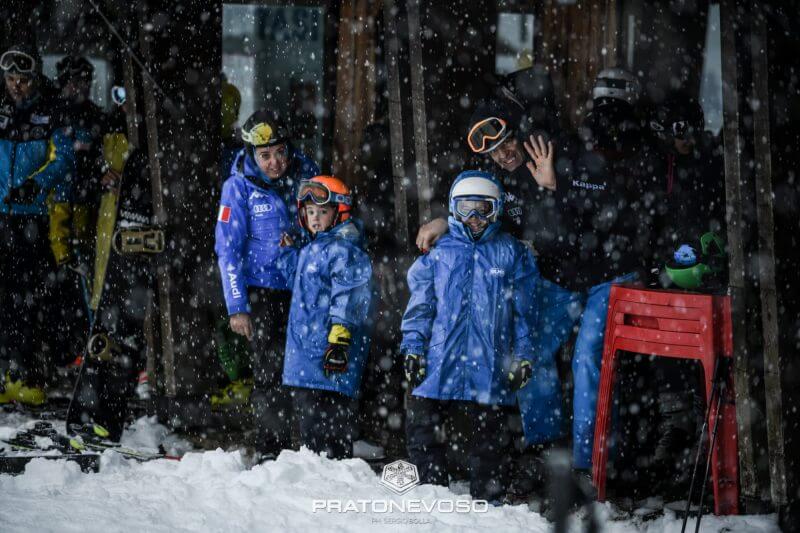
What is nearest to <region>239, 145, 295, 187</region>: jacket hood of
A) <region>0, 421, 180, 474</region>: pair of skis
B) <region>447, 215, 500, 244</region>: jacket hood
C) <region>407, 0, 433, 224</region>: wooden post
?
<region>407, 0, 433, 224</region>: wooden post

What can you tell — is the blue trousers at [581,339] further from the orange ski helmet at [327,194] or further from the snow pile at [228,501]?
the orange ski helmet at [327,194]

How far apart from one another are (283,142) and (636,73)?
263 centimetres

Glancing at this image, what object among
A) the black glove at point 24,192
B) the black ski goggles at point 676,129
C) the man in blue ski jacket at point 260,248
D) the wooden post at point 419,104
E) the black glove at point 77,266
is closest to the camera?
the black ski goggles at point 676,129

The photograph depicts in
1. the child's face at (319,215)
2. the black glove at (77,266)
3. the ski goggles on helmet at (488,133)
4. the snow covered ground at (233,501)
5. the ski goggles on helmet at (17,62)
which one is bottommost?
the snow covered ground at (233,501)

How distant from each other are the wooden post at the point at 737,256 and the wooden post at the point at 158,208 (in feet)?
11.8

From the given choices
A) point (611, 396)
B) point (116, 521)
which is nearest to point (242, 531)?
point (116, 521)

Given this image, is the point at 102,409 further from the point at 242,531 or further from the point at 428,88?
the point at 428,88

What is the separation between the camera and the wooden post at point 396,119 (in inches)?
229

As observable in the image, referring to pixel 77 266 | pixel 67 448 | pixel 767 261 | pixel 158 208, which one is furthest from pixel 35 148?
pixel 767 261

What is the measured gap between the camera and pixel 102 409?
5969mm

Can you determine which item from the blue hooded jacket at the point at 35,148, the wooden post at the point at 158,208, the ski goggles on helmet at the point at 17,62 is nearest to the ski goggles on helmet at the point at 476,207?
the wooden post at the point at 158,208

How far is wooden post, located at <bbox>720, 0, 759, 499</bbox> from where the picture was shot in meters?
4.26

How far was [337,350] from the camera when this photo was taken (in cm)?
501

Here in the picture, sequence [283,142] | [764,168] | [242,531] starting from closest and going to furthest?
1. [242,531]
2. [764,168]
3. [283,142]
